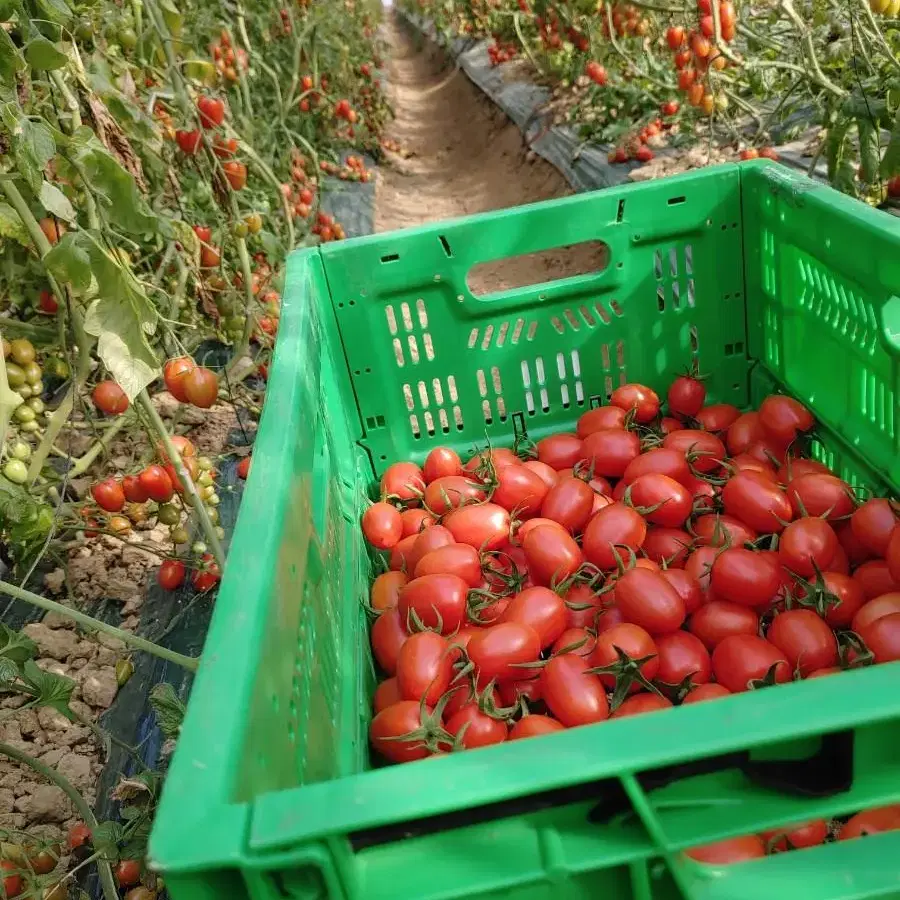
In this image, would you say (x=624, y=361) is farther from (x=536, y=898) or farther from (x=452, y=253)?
(x=536, y=898)

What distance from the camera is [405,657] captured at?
128cm

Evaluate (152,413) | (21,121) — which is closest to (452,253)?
(152,413)

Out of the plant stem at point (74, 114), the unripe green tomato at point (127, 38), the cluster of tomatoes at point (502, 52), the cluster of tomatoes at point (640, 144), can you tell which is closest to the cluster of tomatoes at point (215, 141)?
the unripe green tomato at point (127, 38)

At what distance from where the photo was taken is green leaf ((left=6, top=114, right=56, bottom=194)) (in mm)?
1327

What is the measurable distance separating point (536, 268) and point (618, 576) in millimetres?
3940

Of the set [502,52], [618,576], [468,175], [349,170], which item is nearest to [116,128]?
[618,576]

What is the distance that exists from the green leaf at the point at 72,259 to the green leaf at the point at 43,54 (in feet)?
0.99

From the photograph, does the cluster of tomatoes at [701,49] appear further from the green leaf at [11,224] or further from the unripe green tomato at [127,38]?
the green leaf at [11,224]

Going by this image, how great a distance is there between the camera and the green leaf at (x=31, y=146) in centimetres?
133

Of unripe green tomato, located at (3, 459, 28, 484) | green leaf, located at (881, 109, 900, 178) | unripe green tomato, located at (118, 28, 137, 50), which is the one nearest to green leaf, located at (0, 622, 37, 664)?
unripe green tomato, located at (3, 459, 28, 484)

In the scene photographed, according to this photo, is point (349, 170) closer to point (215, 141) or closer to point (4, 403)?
point (215, 141)

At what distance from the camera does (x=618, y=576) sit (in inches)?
57.6

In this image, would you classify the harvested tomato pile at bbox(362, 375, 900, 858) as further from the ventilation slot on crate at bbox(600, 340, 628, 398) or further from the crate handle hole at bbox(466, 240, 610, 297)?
the crate handle hole at bbox(466, 240, 610, 297)

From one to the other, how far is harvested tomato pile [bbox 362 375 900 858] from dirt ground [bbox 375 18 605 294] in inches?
111
